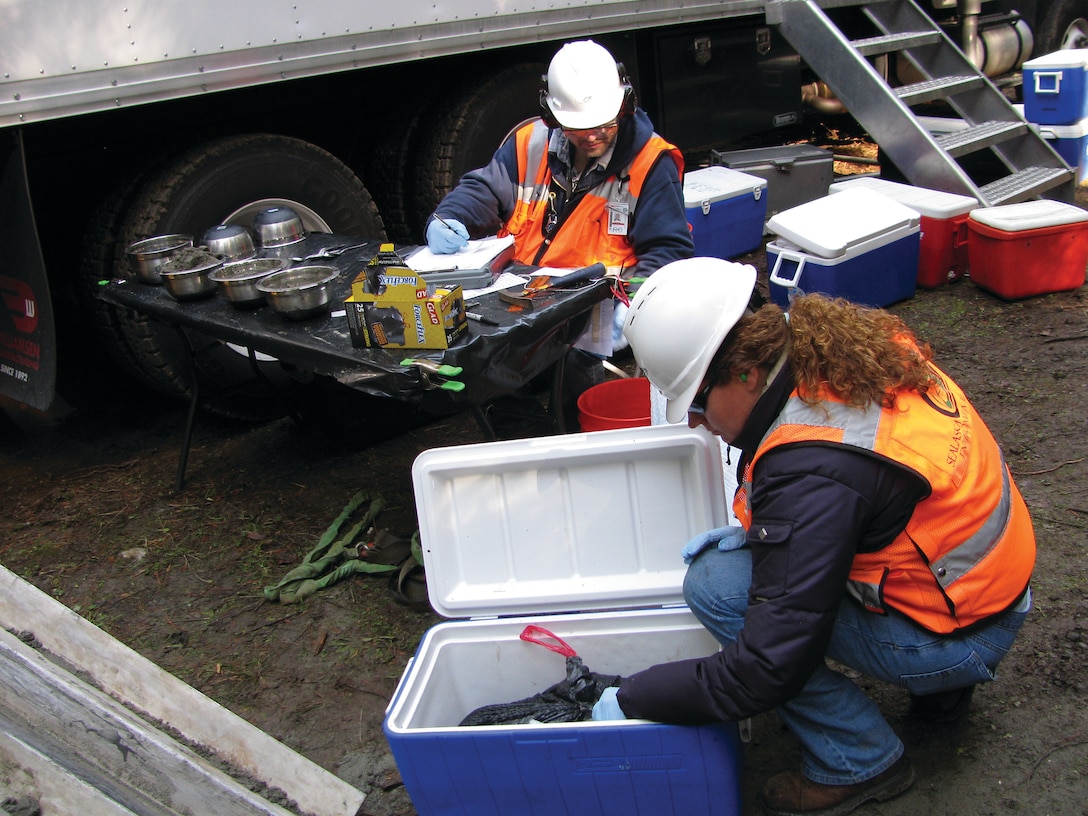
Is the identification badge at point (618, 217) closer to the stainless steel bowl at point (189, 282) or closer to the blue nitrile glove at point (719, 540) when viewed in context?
the stainless steel bowl at point (189, 282)

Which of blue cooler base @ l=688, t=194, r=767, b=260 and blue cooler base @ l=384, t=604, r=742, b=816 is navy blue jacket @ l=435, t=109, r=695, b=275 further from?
blue cooler base @ l=384, t=604, r=742, b=816

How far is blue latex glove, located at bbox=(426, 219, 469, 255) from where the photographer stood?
3.18 m

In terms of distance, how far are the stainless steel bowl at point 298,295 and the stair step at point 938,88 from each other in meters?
3.85

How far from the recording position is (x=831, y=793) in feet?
6.28

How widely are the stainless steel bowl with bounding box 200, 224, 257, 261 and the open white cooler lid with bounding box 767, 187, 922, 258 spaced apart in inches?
93.6

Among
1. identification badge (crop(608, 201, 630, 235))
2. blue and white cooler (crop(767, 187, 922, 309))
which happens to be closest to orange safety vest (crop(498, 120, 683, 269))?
identification badge (crop(608, 201, 630, 235))

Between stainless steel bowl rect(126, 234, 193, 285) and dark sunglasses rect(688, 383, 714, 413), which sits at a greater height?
stainless steel bowl rect(126, 234, 193, 285)

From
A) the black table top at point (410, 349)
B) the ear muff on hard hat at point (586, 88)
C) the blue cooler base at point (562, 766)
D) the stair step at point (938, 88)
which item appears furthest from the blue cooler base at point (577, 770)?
the stair step at point (938, 88)

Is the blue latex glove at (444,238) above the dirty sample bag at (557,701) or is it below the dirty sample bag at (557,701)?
above

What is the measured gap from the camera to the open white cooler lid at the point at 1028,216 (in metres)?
4.27

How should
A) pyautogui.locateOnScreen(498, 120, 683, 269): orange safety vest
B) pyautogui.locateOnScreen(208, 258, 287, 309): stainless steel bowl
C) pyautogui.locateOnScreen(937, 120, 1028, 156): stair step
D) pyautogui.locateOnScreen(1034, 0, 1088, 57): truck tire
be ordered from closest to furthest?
pyautogui.locateOnScreen(208, 258, 287, 309): stainless steel bowl
pyautogui.locateOnScreen(498, 120, 683, 269): orange safety vest
pyautogui.locateOnScreen(937, 120, 1028, 156): stair step
pyautogui.locateOnScreen(1034, 0, 1088, 57): truck tire

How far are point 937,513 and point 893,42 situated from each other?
472 centimetres

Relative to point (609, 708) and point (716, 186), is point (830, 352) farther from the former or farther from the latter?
point (716, 186)

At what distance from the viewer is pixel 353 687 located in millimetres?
2566
